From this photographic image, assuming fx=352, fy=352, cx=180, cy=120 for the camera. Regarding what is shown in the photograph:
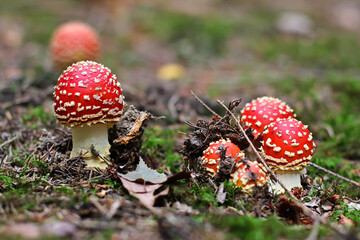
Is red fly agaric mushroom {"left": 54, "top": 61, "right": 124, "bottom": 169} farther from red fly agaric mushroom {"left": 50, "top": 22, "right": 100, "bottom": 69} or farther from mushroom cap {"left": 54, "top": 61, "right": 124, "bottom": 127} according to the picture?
red fly agaric mushroom {"left": 50, "top": 22, "right": 100, "bottom": 69}

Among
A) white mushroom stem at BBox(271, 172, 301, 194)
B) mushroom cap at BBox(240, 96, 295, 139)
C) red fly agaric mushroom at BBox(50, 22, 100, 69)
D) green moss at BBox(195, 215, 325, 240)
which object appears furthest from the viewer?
red fly agaric mushroom at BBox(50, 22, 100, 69)

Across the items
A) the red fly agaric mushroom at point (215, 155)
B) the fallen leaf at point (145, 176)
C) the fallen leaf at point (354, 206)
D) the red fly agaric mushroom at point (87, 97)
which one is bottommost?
the fallen leaf at point (354, 206)

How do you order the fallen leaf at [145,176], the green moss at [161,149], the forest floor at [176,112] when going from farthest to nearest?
the green moss at [161,149] < the fallen leaf at [145,176] < the forest floor at [176,112]

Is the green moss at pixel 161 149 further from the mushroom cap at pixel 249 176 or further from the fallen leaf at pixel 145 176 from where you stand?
the mushroom cap at pixel 249 176

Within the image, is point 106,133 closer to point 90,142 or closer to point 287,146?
point 90,142

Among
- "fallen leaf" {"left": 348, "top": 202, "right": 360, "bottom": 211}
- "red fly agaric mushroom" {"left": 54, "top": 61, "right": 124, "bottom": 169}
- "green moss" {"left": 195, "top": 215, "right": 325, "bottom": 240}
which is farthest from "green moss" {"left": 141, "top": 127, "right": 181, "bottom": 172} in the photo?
"fallen leaf" {"left": 348, "top": 202, "right": 360, "bottom": 211}

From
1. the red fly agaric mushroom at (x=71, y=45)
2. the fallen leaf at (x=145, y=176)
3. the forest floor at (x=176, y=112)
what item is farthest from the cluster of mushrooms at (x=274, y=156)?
the red fly agaric mushroom at (x=71, y=45)

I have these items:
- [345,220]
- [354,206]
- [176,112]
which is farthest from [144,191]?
[176,112]
